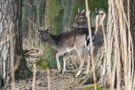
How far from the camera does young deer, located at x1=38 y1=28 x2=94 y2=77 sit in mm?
13086

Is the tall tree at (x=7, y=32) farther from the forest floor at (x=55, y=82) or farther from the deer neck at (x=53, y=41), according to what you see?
the deer neck at (x=53, y=41)

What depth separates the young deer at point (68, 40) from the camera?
42.9ft

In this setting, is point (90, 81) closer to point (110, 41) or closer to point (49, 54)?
point (110, 41)

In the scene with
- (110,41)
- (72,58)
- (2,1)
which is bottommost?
(72,58)

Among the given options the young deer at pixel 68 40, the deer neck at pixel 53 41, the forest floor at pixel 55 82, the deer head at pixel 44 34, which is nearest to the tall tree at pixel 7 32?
the forest floor at pixel 55 82

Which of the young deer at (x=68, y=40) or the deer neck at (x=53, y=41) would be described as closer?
the young deer at (x=68, y=40)

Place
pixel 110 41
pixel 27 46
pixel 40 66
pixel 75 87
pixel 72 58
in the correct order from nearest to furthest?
pixel 110 41, pixel 75 87, pixel 40 66, pixel 72 58, pixel 27 46

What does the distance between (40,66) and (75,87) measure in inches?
101

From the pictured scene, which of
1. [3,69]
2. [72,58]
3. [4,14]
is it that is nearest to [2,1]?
[4,14]

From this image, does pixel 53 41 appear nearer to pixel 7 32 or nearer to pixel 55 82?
pixel 55 82

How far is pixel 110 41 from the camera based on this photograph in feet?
26.6

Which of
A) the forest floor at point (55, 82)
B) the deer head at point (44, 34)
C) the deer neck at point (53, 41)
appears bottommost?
the forest floor at point (55, 82)

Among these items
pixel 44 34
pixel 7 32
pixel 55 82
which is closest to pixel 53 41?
pixel 44 34

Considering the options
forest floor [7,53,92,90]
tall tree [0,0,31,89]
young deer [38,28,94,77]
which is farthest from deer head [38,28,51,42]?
tall tree [0,0,31,89]
